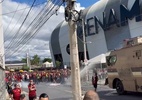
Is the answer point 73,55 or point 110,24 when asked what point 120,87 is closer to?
point 73,55

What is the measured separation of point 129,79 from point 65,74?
30.0m

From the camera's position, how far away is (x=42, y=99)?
6.23 metres

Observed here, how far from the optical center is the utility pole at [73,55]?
40.2 feet

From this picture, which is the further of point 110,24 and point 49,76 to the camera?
point 110,24

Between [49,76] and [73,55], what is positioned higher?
[49,76]

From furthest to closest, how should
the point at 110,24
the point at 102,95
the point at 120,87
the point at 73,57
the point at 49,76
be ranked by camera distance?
the point at 110,24
the point at 49,76
the point at 102,95
the point at 120,87
the point at 73,57

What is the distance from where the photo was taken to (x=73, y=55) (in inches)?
489

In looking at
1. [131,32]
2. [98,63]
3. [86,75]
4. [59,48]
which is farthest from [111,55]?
[59,48]

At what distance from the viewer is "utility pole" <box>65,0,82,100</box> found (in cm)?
1226

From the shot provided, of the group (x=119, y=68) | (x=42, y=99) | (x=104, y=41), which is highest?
(x=104, y=41)

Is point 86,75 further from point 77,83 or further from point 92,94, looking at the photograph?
point 92,94

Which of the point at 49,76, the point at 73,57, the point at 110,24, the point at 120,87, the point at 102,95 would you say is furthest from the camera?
the point at 110,24

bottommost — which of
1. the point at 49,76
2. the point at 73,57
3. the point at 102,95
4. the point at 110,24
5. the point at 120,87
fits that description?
the point at 102,95

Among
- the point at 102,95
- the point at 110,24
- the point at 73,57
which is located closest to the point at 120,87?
the point at 102,95
